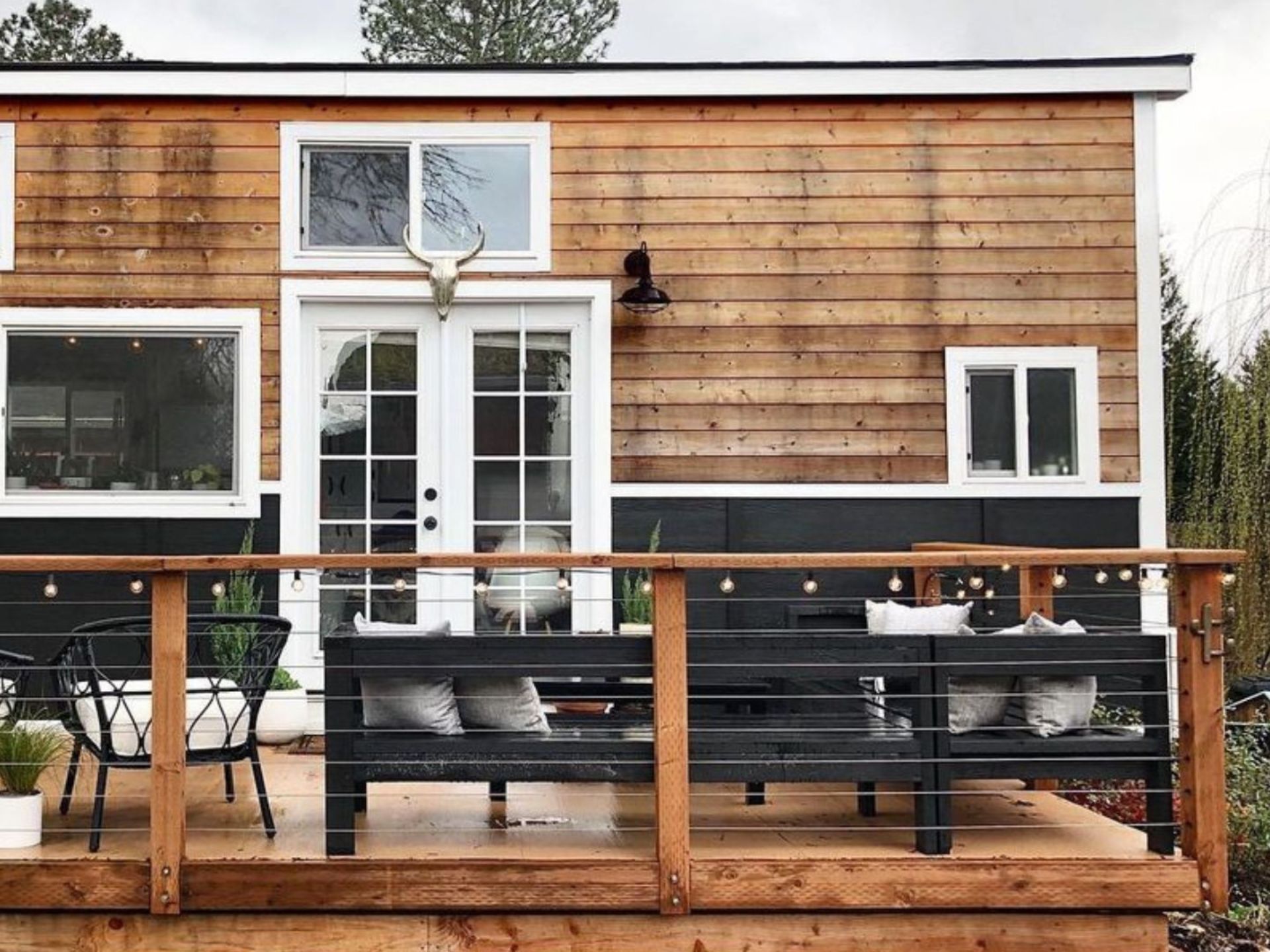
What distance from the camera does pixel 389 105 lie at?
6535mm

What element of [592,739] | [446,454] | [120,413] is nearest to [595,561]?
[592,739]

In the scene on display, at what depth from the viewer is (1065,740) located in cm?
378

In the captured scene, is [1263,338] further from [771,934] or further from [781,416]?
[771,934]

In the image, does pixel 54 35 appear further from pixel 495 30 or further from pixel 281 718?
pixel 281 718

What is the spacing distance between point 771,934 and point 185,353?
4.10 metres

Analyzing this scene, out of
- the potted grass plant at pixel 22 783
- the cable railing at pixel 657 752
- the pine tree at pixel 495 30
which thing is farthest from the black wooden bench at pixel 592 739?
the pine tree at pixel 495 30

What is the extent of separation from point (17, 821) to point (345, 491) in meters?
2.83

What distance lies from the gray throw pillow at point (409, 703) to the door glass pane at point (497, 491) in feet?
8.87

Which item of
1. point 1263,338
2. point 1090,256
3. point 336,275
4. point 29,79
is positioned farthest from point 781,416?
point 29,79

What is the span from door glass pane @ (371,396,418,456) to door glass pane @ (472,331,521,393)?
1.13ft

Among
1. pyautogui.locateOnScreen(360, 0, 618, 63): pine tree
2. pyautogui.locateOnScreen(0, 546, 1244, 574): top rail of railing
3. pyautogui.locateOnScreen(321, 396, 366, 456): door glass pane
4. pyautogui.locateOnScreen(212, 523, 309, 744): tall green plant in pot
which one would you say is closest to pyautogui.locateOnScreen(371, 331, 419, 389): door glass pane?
pyautogui.locateOnScreen(321, 396, 366, 456): door glass pane

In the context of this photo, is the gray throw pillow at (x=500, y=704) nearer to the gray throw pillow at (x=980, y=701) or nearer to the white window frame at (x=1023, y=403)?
the gray throw pillow at (x=980, y=701)

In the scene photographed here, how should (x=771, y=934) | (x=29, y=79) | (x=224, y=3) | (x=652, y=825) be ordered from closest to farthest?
(x=771, y=934) → (x=652, y=825) → (x=29, y=79) → (x=224, y=3)

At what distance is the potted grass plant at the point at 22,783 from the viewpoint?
380 centimetres
